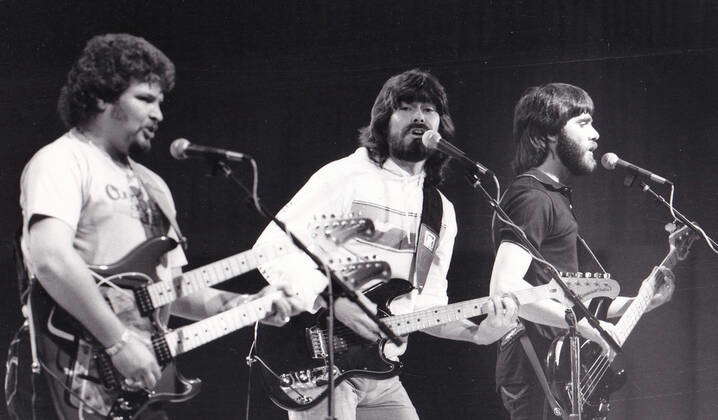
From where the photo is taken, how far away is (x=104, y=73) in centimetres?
270

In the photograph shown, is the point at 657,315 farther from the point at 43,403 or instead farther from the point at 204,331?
the point at 43,403

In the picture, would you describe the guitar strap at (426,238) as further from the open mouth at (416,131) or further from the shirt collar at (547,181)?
the shirt collar at (547,181)

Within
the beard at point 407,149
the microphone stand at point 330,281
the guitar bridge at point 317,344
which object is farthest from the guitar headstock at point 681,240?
the microphone stand at point 330,281

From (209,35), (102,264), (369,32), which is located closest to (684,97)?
(369,32)

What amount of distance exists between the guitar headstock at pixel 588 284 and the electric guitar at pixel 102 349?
3.85 ft

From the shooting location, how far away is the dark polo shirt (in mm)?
3748

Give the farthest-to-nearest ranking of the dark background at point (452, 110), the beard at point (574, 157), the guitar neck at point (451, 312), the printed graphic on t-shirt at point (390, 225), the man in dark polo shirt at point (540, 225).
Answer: the dark background at point (452, 110)
the beard at point (574, 157)
the man in dark polo shirt at point (540, 225)
the printed graphic on t-shirt at point (390, 225)
the guitar neck at point (451, 312)

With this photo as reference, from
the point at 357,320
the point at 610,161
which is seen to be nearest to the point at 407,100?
the point at 610,161

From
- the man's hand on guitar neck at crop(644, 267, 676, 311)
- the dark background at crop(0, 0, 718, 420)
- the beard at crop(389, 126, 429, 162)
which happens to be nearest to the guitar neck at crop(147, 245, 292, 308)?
the beard at crop(389, 126, 429, 162)

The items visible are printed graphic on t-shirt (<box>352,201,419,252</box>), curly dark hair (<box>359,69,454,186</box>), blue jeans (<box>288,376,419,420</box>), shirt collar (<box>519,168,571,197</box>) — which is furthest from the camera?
shirt collar (<box>519,168,571,197</box>)

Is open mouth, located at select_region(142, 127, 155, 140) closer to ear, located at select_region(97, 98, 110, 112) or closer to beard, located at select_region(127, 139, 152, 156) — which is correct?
beard, located at select_region(127, 139, 152, 156)

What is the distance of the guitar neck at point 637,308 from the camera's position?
3.89 meters

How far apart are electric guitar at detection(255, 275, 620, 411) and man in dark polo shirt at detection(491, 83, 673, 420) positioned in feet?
1.73

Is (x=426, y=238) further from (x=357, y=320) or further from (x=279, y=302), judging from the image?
(x=279, y=302)
